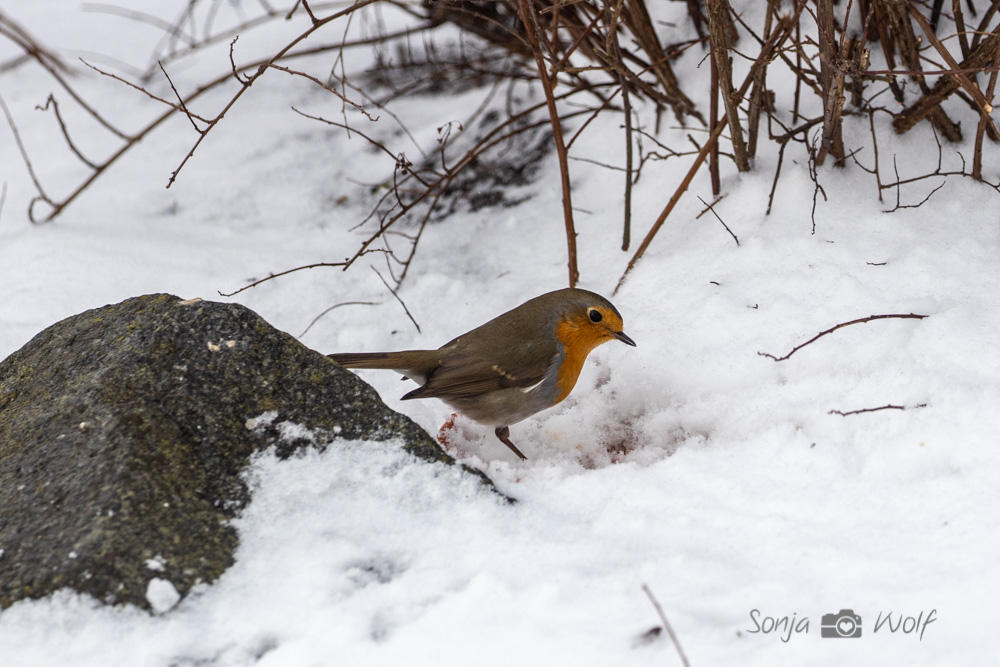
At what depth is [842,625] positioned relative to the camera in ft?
6.00

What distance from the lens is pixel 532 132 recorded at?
477 cm

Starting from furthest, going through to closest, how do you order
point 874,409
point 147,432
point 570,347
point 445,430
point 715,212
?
point 715,212
point 445,430
point 570,347
point 874,409
point 147,432

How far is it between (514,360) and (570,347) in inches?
8.9

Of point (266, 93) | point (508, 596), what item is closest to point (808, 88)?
point (508, 596)

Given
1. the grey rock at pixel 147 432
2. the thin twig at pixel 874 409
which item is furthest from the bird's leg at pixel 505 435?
the thin twig at pixel 874 409

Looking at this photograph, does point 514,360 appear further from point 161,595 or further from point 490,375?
point 161,595

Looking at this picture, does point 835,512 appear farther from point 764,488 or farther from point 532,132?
point 532,132

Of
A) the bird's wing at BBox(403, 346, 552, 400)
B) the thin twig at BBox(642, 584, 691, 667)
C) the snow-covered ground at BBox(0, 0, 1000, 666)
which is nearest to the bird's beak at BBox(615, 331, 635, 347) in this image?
the snow-covered ground at BBox(0, 0, 1000, 666)

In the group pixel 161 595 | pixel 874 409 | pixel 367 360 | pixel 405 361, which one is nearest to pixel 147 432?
pixel 161 595

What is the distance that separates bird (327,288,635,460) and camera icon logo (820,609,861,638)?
1388 millimetres

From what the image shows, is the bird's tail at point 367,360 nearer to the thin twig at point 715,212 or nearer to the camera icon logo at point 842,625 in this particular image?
the thin twig at point 715,212

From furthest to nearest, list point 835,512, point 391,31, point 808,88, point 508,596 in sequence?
point 391,31 → point 808,88 → point 835,512 → point 508,596

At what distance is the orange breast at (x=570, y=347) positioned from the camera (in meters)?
3.15

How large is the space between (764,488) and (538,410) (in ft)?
3.17
